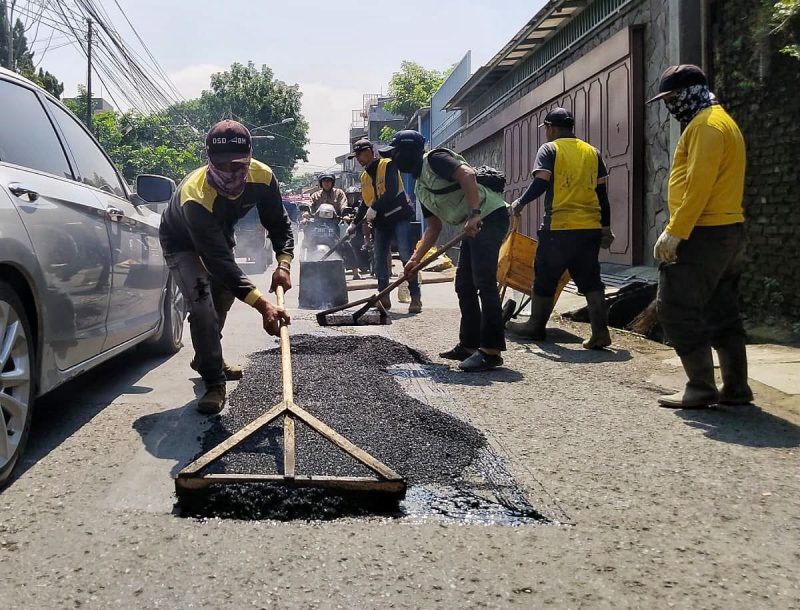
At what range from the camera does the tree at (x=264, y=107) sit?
217 ft

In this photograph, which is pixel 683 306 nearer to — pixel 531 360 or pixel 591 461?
pixel 591 461

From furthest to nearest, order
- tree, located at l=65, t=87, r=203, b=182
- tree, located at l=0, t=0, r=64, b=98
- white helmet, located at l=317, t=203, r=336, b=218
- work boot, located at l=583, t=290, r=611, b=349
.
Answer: tree, located at l=65, t=87, r=203, b=182, tree, located at l=0, t=0, r=64, b=98, white helmet, located at l=317, t=203, r=336, b=218, work boot, located at l=583, t=290, r=611, b=349

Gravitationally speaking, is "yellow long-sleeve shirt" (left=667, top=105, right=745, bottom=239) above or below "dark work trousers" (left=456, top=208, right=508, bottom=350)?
above

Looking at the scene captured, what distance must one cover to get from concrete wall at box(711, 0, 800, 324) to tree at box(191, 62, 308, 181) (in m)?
59.6

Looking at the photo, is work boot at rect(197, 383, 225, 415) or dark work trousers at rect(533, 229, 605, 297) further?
dark work trousers at rect(533, 229, 605, 297)

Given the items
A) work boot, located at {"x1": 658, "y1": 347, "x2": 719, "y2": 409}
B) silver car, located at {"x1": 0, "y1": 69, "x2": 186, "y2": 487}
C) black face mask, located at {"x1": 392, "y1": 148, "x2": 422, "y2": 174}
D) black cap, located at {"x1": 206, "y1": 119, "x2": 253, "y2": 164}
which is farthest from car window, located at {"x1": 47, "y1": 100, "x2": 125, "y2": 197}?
work boot, located at {"x1": 658, "y1": 347, "x2": 719, "y2": 409}

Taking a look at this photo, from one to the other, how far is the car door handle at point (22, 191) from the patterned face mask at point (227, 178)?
96 centimetres

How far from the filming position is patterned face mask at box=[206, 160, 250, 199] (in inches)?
164

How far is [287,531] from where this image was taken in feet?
8.83

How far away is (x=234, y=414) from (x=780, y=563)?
8.94ft

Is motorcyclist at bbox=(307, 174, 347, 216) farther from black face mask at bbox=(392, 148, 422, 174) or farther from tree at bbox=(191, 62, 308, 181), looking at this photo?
tree at bbox=(191, 62, 308, 181)

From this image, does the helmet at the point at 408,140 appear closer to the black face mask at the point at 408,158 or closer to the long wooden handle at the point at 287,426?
the black face mask at the point at 408,158

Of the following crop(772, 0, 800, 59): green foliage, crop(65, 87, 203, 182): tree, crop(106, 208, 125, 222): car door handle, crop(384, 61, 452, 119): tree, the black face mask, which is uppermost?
crop(384, 61, 452, 119): tree

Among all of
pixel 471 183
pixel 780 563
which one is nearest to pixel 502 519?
pixel 780 563
